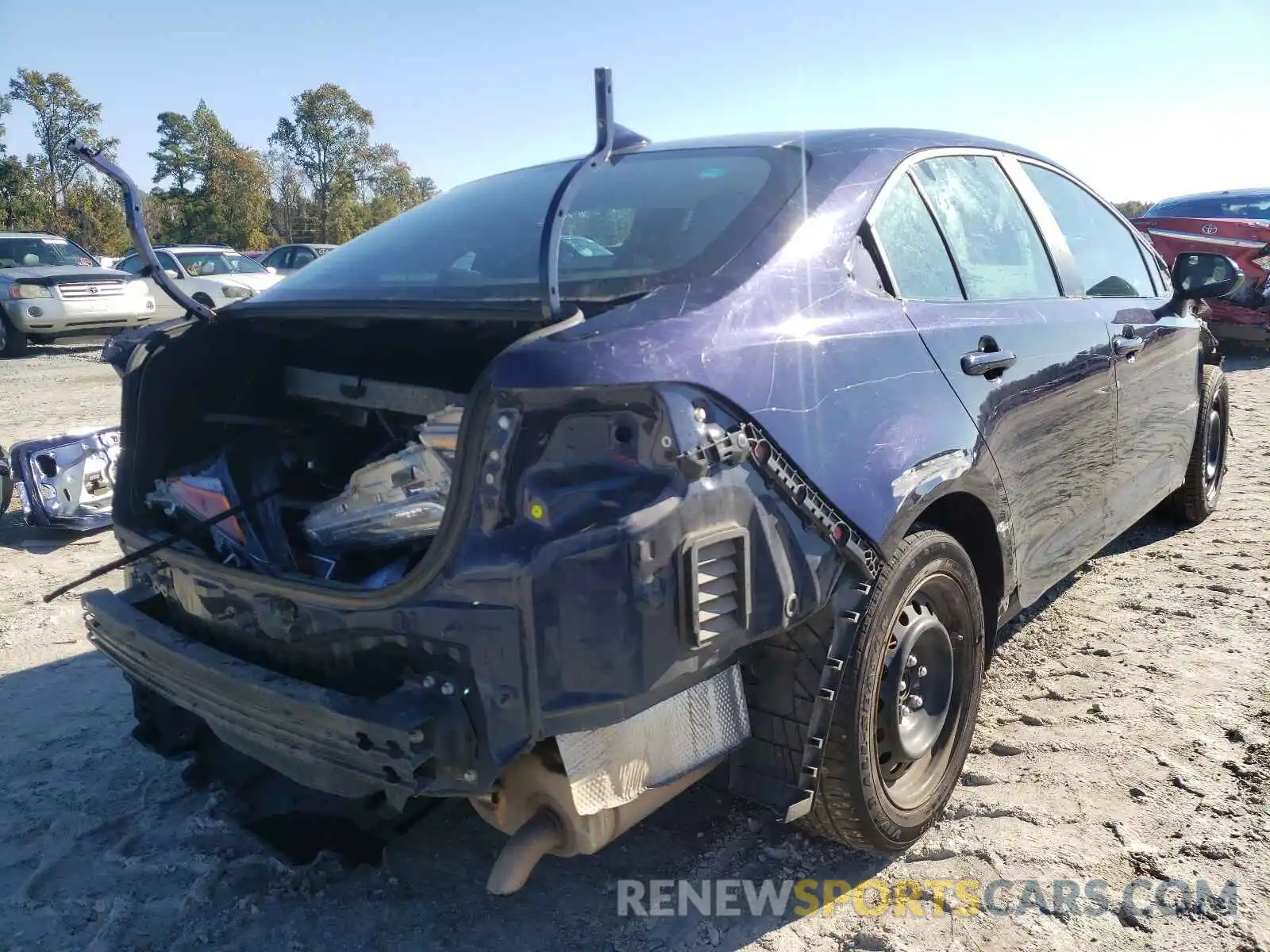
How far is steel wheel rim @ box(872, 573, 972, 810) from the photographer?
2.35 metres

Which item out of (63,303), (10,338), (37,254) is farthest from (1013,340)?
(37,254)

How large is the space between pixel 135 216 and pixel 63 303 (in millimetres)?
13041

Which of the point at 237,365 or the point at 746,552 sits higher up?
the point at 237,365

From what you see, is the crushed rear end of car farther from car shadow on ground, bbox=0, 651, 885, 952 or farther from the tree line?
the tree line

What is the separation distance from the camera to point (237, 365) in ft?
9.30

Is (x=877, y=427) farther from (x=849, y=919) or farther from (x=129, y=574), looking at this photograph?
(x=129, y=574)

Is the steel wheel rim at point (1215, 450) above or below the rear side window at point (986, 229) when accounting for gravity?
below

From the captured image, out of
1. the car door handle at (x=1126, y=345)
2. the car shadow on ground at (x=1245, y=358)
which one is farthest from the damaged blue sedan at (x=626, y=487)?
the car shadow on ground at (x=1245, y=358)

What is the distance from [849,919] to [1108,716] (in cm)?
136

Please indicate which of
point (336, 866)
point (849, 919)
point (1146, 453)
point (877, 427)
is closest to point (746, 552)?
point (877, 427)

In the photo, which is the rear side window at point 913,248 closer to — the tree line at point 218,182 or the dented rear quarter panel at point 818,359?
the dented rear quarter panel at point 818,359

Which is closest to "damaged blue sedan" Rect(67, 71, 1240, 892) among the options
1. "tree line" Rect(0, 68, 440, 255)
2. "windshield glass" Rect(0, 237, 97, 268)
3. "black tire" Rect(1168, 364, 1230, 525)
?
"black tire" Rect(1168, 364, 1230, 525)

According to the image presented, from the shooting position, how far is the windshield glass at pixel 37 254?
14.7m

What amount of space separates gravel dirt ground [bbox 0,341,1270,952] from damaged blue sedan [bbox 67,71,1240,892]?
Answer: 0.25 meters
